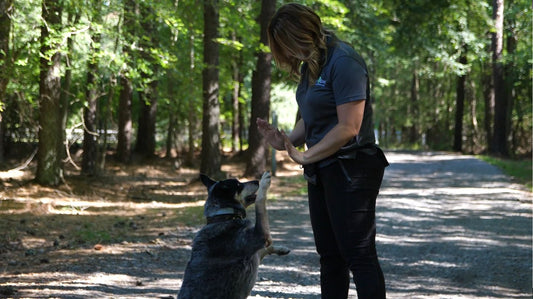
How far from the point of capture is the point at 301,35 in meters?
3.42

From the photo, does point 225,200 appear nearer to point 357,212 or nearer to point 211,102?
point 357,212

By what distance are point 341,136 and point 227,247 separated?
122 cm

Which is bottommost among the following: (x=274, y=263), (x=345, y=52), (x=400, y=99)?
(x=274, y=263)

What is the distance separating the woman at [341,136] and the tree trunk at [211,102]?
13.2m

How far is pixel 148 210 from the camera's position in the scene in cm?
1352

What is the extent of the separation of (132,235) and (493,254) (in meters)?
5.60

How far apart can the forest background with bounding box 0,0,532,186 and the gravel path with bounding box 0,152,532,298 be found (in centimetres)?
284

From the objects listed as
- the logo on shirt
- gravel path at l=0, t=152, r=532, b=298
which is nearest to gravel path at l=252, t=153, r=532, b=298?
gravel path at l=0, t=152, r=532, b=298

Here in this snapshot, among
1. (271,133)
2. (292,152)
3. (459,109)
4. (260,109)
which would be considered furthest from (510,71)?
(292,152)

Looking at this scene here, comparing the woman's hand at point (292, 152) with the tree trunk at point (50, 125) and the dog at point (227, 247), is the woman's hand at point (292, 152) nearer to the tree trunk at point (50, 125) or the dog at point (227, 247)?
the dog at point (227, 247)

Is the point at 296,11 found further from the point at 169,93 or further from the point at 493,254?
the point at 169,93

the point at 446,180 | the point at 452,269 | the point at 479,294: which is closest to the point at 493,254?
the point at 452,269

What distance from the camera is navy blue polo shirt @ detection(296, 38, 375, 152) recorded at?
10.7ft

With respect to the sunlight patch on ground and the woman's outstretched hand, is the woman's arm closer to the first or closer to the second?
the woman's outstretched hand
